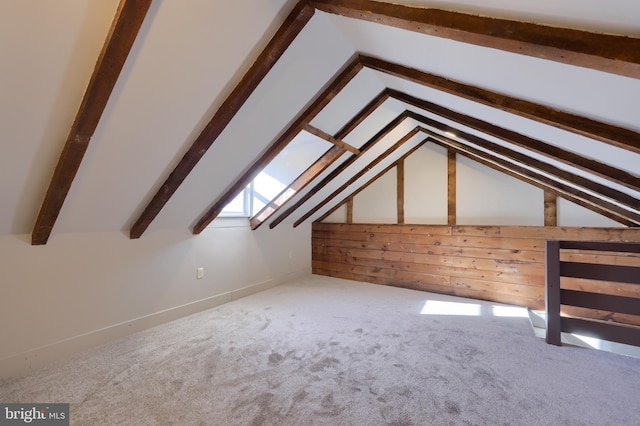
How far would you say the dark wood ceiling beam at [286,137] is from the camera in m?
2.34

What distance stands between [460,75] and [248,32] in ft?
4.13

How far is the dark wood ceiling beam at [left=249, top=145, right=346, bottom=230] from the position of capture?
3.31 meters

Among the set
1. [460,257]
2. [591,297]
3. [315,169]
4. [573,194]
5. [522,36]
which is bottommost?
[591,297]

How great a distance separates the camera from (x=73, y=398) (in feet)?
5.78

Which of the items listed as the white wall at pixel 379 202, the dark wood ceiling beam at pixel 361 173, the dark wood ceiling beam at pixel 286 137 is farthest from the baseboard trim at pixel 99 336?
the white wall at pixel 379 202

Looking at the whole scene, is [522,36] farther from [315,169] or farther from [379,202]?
[379,202]

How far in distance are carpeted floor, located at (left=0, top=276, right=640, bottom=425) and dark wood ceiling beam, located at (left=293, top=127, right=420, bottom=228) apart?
1.93 meters

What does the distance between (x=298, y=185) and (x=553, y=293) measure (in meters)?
2.77

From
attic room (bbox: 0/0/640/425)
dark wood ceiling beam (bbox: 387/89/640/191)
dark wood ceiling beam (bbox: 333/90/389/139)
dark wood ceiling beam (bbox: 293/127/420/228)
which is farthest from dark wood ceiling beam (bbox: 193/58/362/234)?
dark wood ceiling beam (bbox: 293/127/420/228)

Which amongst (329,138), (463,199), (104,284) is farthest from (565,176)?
(104,284)

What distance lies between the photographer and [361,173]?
4.17 metres

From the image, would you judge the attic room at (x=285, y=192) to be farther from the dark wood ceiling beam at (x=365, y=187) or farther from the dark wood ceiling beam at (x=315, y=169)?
the dark wood ceiling beam at (x=365, y=187)

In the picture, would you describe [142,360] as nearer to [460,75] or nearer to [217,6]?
[217,6]

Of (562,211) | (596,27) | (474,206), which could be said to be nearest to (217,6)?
(596,27)
